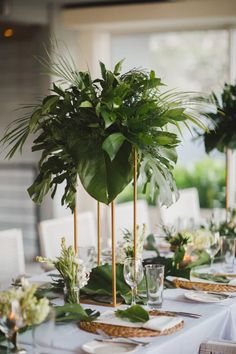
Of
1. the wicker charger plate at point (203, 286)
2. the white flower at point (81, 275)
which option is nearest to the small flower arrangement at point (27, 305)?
the white flower at point (81, 275)

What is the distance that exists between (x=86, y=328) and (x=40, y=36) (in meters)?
4.63

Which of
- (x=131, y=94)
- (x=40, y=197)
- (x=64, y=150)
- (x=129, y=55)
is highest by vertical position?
(x=129, y=55)

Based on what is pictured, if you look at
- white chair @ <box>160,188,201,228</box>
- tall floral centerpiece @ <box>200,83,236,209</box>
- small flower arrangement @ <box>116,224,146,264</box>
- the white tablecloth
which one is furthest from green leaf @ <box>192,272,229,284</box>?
white chair @ <box>160,188,201,228</box>

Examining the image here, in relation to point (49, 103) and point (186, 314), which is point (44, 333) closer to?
point (186, 314)

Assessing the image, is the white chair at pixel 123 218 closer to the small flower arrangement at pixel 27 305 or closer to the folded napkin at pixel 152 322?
the folded napkin at pixel 152 322

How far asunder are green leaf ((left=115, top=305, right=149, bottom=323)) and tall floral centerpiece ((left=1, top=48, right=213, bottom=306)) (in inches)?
16.5

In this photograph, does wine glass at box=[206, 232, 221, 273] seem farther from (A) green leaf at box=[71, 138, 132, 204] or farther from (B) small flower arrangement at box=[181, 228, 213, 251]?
(A) green leaf at box=[71, 138, 132, 204]

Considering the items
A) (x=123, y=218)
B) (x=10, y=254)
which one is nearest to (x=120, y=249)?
(x=10, y=254)

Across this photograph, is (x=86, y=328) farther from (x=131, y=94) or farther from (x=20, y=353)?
(x=131, y=94)

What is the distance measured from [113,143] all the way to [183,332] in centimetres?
74

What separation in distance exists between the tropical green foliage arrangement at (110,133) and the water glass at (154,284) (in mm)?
298

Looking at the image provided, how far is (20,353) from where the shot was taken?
2340mm

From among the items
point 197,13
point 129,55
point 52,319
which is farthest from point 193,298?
point 129,55

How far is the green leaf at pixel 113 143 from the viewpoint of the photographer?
9.09 ft
